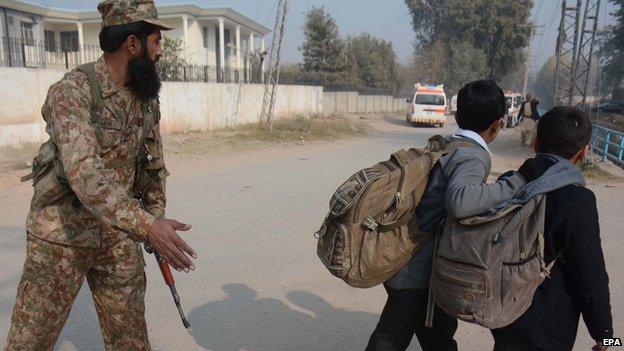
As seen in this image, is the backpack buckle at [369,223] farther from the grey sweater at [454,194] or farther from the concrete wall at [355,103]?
the concrete wall at [355,103]

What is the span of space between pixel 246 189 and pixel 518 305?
6307 mm

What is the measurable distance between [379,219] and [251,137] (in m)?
13.9

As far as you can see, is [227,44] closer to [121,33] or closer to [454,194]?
[121,33]

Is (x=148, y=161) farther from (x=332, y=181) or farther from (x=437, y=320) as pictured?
(x=332, y=181)

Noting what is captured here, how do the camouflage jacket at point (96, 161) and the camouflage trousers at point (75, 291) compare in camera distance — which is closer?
the camouflage jacket at point (96, 161)

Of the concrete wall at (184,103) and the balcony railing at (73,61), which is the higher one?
the balcony railing at (73,61)

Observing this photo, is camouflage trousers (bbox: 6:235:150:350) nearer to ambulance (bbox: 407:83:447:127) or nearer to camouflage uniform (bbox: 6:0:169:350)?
camouflage uniform (bbox: 6:0:169:350)

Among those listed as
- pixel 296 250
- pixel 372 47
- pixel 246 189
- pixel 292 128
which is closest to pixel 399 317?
pixel 296 250

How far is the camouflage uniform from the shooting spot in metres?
1.66

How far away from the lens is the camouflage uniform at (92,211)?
166 centimetres

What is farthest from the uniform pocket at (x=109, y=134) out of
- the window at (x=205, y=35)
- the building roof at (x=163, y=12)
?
the window at (x=205, y=35)

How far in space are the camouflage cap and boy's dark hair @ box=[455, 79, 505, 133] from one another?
1.26 meters

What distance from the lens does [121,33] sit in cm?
189

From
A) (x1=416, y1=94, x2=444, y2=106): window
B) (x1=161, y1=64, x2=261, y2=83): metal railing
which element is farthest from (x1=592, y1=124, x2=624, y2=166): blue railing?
(x1=161, y1=64, x2=261, y2=83): metal railing
